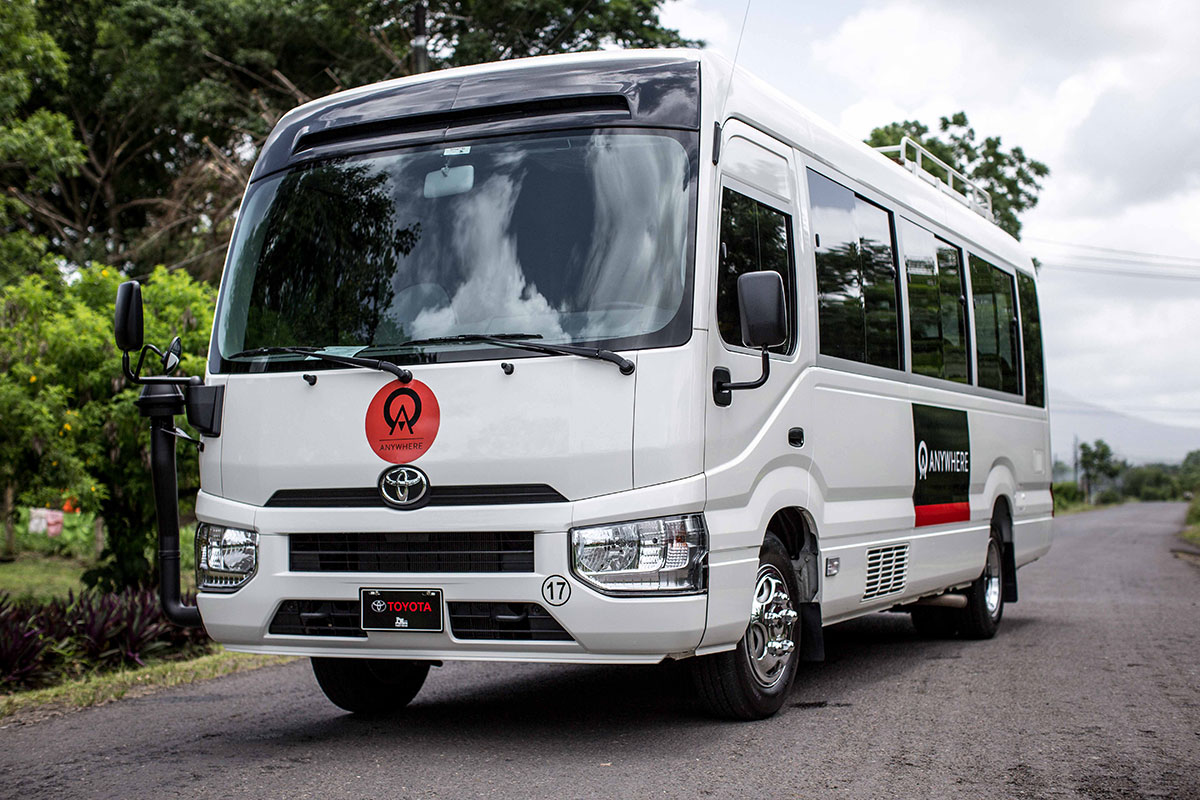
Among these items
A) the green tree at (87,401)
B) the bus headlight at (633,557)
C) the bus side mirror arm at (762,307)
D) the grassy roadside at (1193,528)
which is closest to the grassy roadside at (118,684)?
the green tree at (87,401)

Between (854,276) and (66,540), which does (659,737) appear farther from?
(66,540)

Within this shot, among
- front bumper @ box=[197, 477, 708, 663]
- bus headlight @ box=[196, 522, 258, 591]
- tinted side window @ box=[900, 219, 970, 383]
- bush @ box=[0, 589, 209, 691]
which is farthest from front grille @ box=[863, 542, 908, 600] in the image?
bush @ box=[0, 589, 209, 691]

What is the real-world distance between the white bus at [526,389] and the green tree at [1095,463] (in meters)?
113

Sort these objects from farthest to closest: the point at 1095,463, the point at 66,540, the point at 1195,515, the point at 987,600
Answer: the point at 1095,463 < the point at 1195,515 < the point at 66,540 < the point at 987,600

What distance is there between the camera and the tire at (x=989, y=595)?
9961 mm

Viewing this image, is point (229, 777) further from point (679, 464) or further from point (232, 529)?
point (679, 464)

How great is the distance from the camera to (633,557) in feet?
17.6

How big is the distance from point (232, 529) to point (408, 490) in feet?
3.18

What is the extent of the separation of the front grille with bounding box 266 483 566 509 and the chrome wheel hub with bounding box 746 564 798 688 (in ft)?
4.15

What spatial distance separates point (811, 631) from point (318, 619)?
2.46 meters

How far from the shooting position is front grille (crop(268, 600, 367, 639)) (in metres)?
5.76

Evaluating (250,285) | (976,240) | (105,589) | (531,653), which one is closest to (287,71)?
(105,589)

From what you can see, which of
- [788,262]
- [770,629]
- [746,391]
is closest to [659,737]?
[770,629]

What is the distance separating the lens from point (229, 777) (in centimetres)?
548
